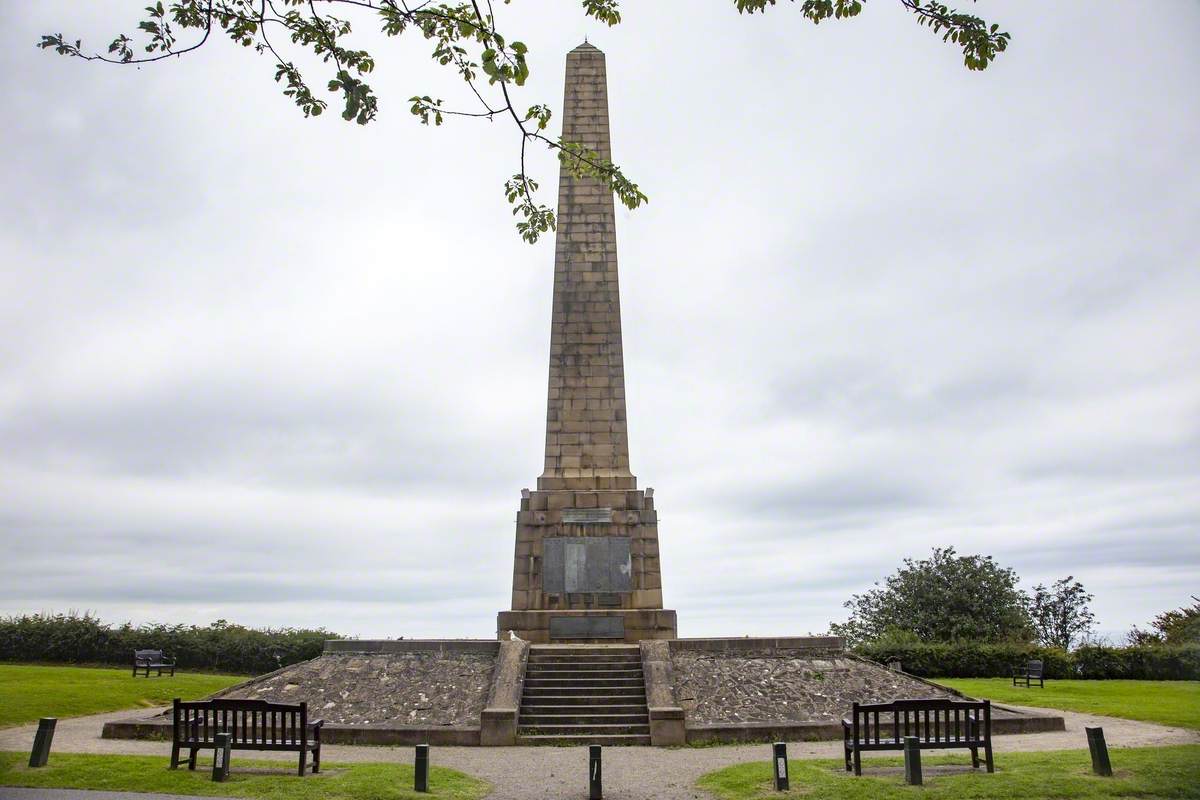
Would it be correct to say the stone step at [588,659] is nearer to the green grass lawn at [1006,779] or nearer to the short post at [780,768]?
the green grass lawn at [1006,779]

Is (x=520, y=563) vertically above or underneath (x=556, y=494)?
underneath

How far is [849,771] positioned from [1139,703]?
1019cm

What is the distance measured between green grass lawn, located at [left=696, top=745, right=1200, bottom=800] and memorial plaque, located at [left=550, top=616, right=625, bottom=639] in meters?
7.27

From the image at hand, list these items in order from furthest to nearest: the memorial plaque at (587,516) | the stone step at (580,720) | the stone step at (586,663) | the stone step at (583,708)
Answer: the memorial plaque at (587,516) → the stone step at (586,663) → the stone step at (583,708) → the stone step at (580,720)

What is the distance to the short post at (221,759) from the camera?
A: 9.13 metres

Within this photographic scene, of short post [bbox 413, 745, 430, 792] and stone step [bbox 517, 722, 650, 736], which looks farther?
stone step [bbox 517, 722, 650, 736]

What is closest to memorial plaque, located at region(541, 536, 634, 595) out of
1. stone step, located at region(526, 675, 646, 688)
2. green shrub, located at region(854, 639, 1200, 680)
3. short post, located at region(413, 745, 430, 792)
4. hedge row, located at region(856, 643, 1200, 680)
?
stone step, located at region(526, 675, 646, 688)

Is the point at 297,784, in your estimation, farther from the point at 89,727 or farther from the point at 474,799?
the point at 89,727

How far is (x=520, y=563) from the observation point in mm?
18344

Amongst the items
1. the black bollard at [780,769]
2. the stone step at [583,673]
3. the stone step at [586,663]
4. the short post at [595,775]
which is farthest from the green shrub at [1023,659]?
the short post at [595,775]

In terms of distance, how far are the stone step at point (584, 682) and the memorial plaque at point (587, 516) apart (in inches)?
167

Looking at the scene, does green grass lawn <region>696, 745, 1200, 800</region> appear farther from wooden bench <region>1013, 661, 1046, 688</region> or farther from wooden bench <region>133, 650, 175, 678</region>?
wooden bench <region>133, 650, 175, 678</region>

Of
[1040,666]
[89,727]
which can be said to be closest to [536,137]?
[89,727]

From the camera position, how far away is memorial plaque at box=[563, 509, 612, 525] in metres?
18.5
